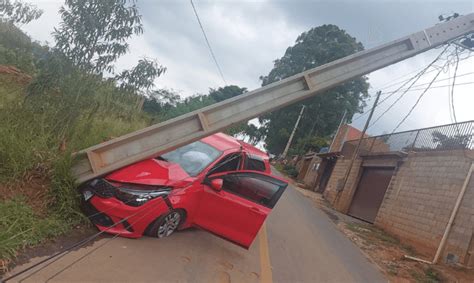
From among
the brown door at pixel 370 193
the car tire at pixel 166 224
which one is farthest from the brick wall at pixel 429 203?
the car tire at pixel 166 224

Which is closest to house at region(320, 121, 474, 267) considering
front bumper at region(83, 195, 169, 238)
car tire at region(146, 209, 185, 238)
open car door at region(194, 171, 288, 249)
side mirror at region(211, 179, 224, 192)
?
open car door at region(194, 171, 288, 249)

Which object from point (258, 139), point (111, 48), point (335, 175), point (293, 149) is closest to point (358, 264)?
point (111, 48)

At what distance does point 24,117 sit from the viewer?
599cm

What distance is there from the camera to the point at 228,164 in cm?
697

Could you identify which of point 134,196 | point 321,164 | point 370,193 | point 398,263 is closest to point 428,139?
point 370,193

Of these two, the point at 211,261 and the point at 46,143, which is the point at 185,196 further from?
the point at 46,143

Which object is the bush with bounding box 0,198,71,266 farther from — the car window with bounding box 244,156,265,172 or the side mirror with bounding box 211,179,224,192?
the car window with bounding box 244,156,265,172

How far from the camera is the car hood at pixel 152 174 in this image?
5557 mm

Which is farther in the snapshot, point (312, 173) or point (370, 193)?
point (312, 173)

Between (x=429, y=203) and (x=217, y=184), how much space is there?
31.7 feet

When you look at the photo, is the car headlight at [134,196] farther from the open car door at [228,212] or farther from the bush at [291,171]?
the bush at [291,171]

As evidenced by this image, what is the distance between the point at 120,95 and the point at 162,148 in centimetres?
220

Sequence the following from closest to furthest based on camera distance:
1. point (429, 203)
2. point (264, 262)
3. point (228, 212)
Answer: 1. point (228, 212)
2. point (264, 262)
3. point (429, 203)

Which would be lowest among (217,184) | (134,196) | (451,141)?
(134,196)
